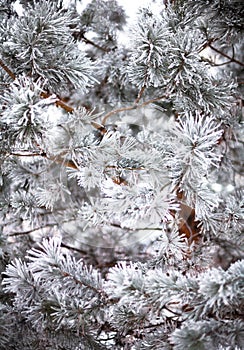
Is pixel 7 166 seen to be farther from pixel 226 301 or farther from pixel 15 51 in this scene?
pixel 226 301

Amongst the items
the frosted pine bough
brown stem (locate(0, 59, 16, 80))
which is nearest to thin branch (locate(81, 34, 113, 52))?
the frosted pine bough

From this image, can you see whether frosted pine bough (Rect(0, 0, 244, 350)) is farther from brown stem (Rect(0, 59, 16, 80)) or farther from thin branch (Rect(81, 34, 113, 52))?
thin branch (Rect(81, 34, 113, 52))

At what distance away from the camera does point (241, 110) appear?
2.33 ft

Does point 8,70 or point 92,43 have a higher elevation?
point 92,43

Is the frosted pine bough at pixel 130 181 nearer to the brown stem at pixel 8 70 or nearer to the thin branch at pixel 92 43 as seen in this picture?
the brown stem at pixel 8 70

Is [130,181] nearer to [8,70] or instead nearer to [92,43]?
[8,70]

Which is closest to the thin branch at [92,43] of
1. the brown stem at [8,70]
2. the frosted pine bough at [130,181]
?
the frosted pine bough at [130,181]

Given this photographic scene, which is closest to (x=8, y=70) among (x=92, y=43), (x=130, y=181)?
(x=130, y=181)

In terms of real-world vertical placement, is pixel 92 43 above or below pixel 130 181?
above

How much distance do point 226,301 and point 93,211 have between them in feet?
0.74

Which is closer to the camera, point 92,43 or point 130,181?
point 130,181

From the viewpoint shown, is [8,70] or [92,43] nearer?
[8,70]

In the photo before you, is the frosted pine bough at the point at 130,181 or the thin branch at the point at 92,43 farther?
the thin branch at the point at 92,43

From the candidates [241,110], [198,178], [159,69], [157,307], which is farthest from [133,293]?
[241,110]
